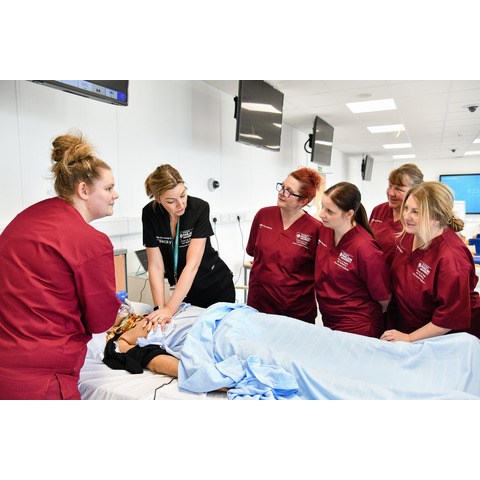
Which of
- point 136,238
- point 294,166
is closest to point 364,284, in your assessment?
point 136,238

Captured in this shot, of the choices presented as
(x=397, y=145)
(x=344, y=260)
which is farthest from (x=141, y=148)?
(x=397, y=145)

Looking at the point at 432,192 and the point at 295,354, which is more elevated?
the point at 432,192

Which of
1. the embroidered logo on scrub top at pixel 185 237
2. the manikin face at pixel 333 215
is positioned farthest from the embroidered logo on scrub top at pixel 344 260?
the embroidered logo on scrub top at pixel 185 237

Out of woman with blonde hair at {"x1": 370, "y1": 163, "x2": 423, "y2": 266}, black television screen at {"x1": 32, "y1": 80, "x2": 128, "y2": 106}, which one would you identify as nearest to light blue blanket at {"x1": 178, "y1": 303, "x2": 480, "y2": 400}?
woman with blonde hair at {"x1": 370, "y1": 163, "x2": 423, "y2": 266}

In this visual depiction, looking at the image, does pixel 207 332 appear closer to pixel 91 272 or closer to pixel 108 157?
pixel 91 272

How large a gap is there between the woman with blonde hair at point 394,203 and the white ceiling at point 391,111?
1.45 meters

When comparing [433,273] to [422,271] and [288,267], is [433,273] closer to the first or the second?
[422,271]

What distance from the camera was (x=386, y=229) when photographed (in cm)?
227

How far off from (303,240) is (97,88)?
1388 millimetres

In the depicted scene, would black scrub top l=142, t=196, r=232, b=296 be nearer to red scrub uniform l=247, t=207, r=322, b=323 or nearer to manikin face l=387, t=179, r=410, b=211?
red scrub uniform l=247, t=207, r=322, b=323

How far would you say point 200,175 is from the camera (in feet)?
11.2

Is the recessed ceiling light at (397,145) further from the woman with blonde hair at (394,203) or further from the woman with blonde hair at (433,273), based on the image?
the woman with blonde hair at (433,273)

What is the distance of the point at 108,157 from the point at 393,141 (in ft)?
18.9

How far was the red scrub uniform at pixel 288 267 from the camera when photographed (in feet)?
6.75
